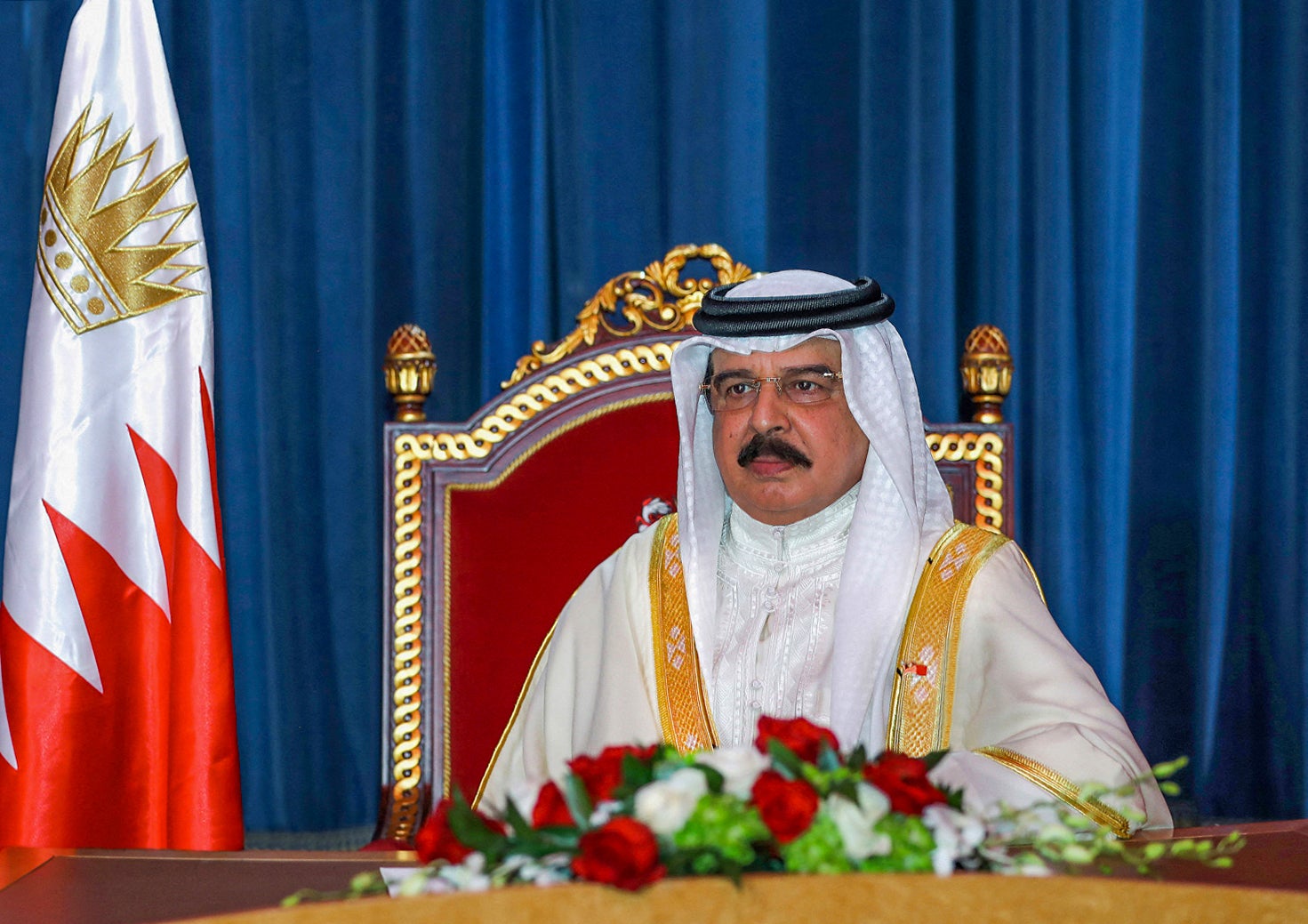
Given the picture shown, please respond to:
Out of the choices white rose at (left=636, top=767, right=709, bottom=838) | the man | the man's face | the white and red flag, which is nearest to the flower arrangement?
white rose at (left=636, top=767, right=709, bottom=838)

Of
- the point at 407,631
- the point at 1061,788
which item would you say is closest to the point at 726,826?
the point at 1061,788

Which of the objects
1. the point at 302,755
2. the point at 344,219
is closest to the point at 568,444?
the point at 344,219

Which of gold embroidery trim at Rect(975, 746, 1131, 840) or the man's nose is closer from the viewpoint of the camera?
gold embroidery trim at Rect(975, 746, 1131, 840)

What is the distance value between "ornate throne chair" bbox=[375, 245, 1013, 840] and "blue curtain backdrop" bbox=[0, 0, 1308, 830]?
34 cm

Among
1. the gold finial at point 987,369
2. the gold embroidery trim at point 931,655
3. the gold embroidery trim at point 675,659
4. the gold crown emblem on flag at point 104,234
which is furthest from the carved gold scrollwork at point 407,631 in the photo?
the gold finial at point 987,369

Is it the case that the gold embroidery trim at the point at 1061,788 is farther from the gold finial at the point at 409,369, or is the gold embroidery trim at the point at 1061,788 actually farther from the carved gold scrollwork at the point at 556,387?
the gold finial at the point at 409,369

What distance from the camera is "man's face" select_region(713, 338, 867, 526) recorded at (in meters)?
2.16

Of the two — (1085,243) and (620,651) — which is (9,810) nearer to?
(620,651)

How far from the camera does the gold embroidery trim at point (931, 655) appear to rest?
2.01 m

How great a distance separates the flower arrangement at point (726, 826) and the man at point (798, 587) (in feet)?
3.27

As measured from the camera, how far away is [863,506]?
2166 millimetres

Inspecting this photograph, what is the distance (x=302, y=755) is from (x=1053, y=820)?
7.23 feet

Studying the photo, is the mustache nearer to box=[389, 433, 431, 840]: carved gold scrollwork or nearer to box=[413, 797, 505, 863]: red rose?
box=[389, 433, 431, 840]: carved gold scrollwork

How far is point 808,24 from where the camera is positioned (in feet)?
9.55
